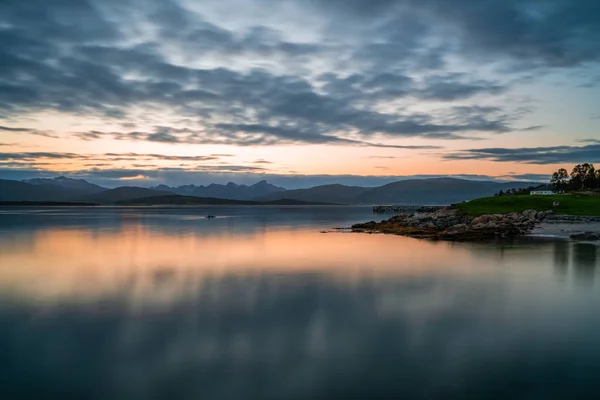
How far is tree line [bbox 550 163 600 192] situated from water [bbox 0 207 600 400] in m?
86.6

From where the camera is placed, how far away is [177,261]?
30.7 meters

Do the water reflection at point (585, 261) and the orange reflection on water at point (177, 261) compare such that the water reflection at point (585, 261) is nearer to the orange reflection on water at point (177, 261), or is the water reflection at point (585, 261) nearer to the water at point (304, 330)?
the water at point (304, 330)

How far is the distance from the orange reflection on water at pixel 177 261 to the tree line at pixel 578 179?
264ft

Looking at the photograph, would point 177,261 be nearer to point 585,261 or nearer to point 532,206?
point 585,261

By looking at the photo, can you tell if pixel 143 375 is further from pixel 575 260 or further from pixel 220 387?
pixel 575 260

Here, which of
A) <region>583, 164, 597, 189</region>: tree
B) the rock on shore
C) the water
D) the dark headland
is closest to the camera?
the water

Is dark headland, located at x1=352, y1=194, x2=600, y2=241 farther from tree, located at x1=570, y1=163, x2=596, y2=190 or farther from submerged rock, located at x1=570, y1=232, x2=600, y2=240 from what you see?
tree, located at x1=570, y1=163, x2=596, y2=190

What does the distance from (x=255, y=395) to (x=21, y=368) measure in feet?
20.7

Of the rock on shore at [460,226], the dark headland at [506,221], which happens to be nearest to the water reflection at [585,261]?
the dark headland at [506,221]

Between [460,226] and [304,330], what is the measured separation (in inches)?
1461

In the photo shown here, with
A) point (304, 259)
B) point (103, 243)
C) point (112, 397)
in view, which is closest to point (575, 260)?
point (304, 259)

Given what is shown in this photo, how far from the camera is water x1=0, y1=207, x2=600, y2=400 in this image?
9836mm

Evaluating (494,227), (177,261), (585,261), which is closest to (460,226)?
(494,227)

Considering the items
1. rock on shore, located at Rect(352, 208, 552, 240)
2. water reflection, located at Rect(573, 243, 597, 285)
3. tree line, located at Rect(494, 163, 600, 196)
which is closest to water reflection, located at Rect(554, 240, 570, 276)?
water reflection, located at Rect(573, 243, 597, 285)
